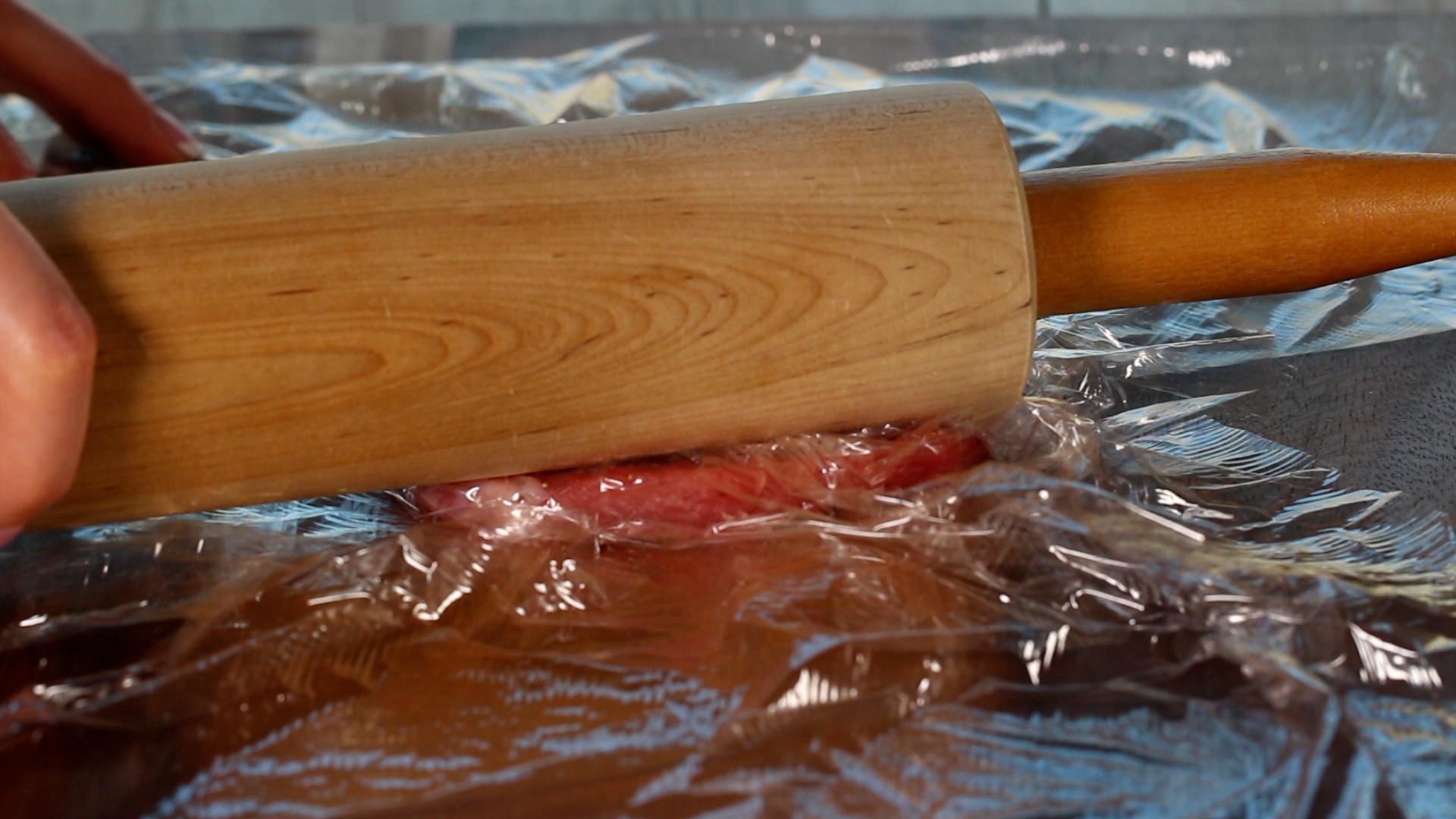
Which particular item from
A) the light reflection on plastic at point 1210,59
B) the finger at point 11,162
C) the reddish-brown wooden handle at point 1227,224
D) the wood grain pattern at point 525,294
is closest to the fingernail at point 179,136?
the finger at point 11,162

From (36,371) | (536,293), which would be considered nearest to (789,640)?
(536,293)

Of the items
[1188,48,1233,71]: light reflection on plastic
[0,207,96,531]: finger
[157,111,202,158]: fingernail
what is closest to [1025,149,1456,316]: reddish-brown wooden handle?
[0,207,96,531]: finger

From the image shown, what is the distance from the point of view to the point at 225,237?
2.10 ft

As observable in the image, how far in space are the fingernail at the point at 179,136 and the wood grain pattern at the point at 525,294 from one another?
23.0 inches

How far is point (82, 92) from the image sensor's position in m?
1.19

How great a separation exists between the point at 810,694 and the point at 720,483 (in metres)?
0.17

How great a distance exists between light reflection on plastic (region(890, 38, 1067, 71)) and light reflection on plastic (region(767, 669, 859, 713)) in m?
1.06

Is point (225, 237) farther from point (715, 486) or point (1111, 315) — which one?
point (1111, 315)

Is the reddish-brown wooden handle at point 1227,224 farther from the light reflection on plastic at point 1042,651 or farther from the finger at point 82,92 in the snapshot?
the finger at point 82,92

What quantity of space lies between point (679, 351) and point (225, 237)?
23cm

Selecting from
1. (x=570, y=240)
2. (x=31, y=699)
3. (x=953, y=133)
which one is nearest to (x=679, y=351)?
(x=570, y=240)

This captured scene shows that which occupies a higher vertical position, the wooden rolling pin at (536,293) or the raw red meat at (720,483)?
the wooden rolling pin at (536,293)

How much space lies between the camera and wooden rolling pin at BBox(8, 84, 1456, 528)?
0.64 m

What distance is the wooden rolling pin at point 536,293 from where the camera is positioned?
640 millimetres
